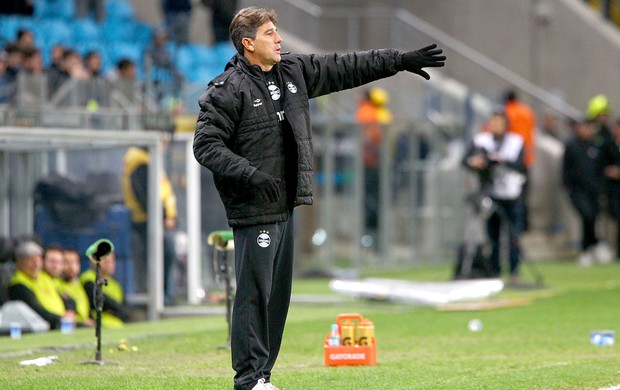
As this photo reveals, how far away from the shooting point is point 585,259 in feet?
77.5

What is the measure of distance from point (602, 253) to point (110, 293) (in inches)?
437

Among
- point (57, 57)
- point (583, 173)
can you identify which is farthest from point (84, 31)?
point (583, 173)

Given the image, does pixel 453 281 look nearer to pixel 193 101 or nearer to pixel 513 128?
pixel 193 101

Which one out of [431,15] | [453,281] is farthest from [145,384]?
[431,15]

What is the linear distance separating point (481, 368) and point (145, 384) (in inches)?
96.8

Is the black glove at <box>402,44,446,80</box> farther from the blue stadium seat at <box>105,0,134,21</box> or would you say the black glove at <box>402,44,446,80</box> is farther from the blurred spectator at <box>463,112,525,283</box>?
the blue stadium seat at <box>105,0,134,21</box>

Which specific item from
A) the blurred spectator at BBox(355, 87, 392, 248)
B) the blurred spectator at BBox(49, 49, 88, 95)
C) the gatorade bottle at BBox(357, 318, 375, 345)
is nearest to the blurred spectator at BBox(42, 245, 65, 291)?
the blurred spectator at BBox(49, 49, 88, 95)

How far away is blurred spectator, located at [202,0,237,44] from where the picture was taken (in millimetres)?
23516

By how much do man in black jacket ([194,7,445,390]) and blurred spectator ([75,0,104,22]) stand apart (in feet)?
53.0

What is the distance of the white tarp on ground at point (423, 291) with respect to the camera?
16562mm

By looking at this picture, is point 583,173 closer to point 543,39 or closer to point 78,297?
point 543,39

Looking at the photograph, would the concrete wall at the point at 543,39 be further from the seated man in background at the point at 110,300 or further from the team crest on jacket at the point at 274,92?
the team crest on jacket at the point at 274,92

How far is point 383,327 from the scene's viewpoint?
14.1 m

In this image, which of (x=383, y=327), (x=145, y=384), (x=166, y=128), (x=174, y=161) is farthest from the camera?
(x=174, y=161)
